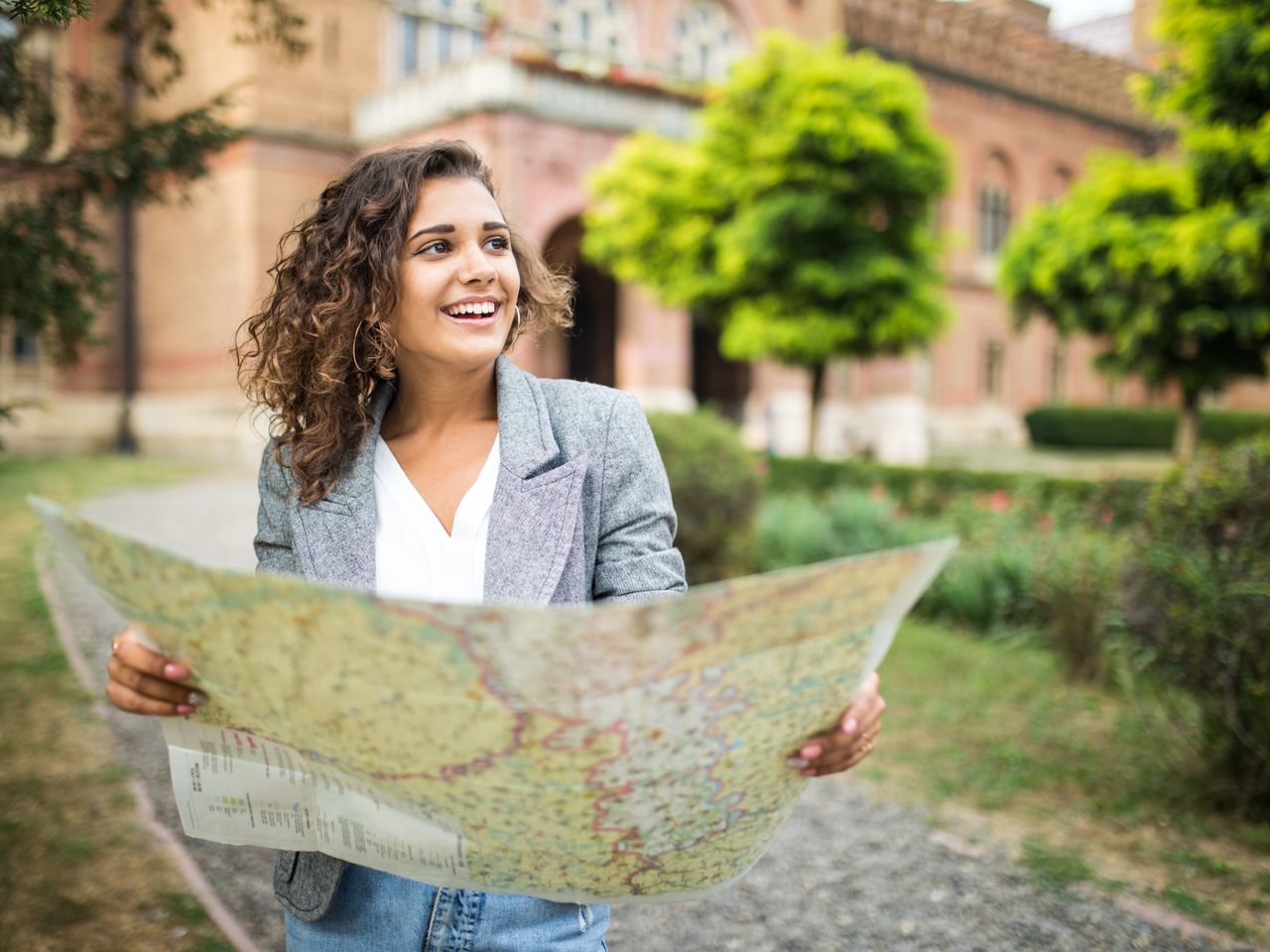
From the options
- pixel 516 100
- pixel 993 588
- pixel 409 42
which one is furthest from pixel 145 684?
pixel 409 42

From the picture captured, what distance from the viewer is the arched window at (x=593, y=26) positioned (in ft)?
63.4

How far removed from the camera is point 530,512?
1.48m

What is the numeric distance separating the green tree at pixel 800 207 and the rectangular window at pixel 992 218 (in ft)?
51.6

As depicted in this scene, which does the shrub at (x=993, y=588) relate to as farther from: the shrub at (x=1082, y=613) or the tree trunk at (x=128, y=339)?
the tree trunk at (x=128, y=339)

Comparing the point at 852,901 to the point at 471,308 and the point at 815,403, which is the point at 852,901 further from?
the point at 815,403

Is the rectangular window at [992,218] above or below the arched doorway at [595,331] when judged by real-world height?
above

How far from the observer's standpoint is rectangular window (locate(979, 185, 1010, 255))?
28656 millimetres

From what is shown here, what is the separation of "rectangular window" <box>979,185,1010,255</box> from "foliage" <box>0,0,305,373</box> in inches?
1085

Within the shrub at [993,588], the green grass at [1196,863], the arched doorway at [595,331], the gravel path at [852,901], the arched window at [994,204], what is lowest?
the gravel path at [852,901]

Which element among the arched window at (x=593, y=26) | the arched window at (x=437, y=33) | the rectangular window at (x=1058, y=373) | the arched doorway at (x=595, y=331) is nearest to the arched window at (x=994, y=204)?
the rectangular window at (x=1058, y=373)

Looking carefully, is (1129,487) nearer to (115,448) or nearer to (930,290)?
(930,290)

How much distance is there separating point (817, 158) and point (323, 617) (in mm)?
12923

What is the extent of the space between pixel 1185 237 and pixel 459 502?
8214 millimetres

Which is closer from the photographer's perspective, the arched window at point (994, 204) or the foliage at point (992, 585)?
the foliage at point (992, 585)
